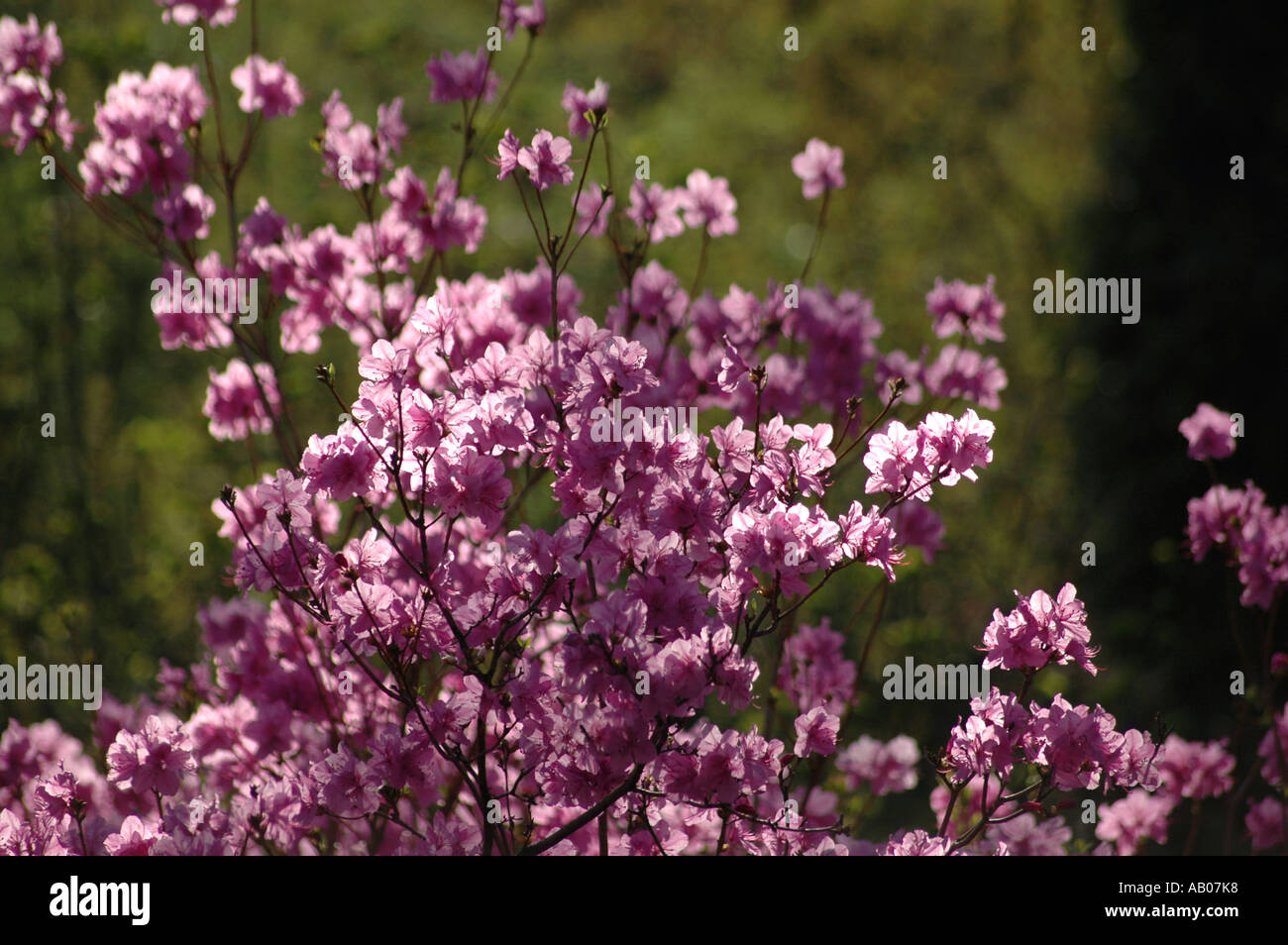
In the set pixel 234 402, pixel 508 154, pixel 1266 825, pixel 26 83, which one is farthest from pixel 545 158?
pixel 1266 825

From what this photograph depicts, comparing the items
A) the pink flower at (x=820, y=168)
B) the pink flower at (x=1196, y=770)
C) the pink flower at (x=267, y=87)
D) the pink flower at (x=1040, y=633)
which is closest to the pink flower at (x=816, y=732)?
the pink flower at (x=1040, y=633)

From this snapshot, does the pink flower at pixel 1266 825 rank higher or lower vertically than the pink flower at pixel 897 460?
lower

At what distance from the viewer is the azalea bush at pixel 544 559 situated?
1.77m

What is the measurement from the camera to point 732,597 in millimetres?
1888

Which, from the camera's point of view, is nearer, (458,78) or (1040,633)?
(1040,633)

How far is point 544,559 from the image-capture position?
1777 mm

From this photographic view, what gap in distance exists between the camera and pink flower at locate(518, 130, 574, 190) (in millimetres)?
2141

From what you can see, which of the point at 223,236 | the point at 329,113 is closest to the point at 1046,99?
the point at 223,236

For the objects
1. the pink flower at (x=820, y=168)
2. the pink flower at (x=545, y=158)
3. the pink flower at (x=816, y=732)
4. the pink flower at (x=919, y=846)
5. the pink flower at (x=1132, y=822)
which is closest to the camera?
the pink flower at (x=919, y=846)

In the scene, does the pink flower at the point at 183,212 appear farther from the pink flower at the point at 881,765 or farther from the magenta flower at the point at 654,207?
the pink flower at the point at 881,765

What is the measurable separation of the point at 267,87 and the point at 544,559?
1.75 meters

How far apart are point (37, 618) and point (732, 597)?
3503 millimetres

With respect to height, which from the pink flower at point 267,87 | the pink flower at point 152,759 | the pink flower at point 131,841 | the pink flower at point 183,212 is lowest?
the pink flower at point 131,841

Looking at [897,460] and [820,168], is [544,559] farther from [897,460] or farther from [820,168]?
[820,168]
